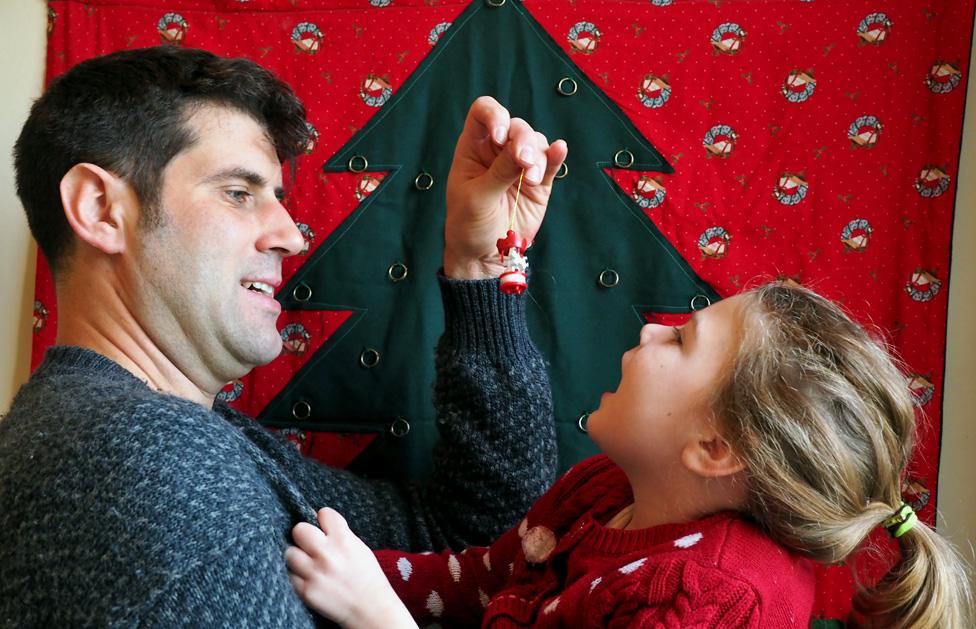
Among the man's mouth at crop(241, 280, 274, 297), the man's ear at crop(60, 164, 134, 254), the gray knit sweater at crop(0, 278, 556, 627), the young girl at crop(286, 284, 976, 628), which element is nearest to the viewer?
the gray knit sweater at crop(0, 278, 556, 627)

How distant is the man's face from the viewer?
144 centimetres

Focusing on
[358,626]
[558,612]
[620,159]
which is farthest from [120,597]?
[620,159]

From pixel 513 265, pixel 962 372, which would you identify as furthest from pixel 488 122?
pixel 962 372

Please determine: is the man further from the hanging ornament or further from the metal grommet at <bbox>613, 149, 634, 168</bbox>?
the metal grommet at <bbox>613, 149, 634, 168</bbox>

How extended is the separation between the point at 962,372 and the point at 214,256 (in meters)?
1.40

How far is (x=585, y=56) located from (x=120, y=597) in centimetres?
138

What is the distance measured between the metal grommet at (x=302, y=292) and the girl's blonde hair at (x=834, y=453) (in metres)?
1.00

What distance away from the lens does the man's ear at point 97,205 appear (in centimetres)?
142

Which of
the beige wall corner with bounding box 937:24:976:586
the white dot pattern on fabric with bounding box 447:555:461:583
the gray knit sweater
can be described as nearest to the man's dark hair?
the gray knit sweater

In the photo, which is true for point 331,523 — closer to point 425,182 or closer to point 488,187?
point 488,187

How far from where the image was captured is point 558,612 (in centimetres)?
117

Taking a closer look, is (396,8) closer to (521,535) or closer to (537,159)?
(537,159)

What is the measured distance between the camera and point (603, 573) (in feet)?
3.83

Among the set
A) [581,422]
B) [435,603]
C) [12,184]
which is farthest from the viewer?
[12,184]
